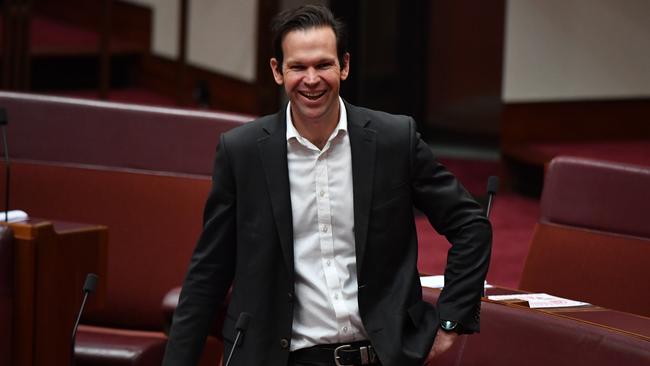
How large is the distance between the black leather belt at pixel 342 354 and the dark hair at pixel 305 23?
0.74ft

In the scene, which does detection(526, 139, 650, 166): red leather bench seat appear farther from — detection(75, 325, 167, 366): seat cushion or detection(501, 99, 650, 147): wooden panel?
detection(75, 325, 167, 366): seat cushion

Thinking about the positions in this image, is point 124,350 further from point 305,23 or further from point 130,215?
point 305,23

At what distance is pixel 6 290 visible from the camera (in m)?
1.37

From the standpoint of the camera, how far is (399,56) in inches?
124

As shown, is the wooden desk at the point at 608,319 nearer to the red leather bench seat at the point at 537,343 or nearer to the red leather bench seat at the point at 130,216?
the red leather bench seat at the point at 537,343

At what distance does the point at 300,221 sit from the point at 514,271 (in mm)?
1072

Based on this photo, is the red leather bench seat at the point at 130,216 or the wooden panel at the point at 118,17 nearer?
the red leather bench seat at the point at 130,216

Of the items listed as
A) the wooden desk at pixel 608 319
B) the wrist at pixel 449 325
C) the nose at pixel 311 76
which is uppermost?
the nose at pixel 311 76

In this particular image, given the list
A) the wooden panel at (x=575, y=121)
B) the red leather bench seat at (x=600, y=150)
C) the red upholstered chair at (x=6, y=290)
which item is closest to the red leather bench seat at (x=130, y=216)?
the red upholstered chair at (x=6, y=290)

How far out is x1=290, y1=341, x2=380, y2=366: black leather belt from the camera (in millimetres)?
988

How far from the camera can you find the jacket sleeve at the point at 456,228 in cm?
101

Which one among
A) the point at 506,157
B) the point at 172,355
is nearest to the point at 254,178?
the point at 172,355

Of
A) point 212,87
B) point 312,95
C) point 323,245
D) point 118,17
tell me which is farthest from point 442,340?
point 118,17

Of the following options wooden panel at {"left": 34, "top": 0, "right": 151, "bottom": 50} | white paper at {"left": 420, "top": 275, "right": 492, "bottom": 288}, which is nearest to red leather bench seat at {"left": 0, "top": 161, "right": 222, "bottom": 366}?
white paper at {"left": 420, "top": 275, "right": 492, "bottom": 288}
